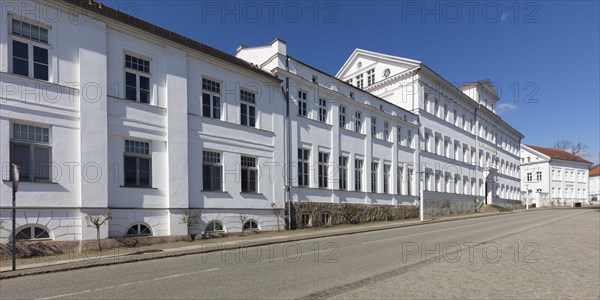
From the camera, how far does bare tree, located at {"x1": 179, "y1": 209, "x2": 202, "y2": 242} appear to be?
15383 mm

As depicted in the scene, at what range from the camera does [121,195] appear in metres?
13.8

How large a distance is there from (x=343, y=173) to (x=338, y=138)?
243 cm

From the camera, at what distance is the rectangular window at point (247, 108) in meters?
18.9

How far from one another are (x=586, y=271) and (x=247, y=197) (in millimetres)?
13460

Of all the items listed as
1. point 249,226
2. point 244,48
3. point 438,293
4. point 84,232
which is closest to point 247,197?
point 249,226

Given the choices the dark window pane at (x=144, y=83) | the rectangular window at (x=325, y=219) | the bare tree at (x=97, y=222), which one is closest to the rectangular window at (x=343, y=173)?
the rectangular window at (x=325, y=219)

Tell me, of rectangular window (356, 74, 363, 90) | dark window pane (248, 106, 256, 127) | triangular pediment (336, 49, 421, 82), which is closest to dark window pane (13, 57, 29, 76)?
dark window pane (248, 106, 256, 127)

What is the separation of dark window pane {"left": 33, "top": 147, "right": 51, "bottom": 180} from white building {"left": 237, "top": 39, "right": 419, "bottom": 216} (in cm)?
1189

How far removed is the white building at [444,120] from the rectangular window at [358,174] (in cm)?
784

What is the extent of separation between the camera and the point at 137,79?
1478 centimetres

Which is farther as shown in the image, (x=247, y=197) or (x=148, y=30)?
(x=247, y=197)

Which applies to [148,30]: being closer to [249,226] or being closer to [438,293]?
[249,226]

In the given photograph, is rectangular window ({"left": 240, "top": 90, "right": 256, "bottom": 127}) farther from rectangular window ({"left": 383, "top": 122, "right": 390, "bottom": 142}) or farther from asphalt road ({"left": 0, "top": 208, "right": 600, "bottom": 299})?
rectangular window ({"left": 383, "top": 122, "right": 390, "bottom": 142})

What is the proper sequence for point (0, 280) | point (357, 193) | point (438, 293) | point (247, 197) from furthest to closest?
point (357, 193), point (247, 197), point (0, 280), point (438, 293)
